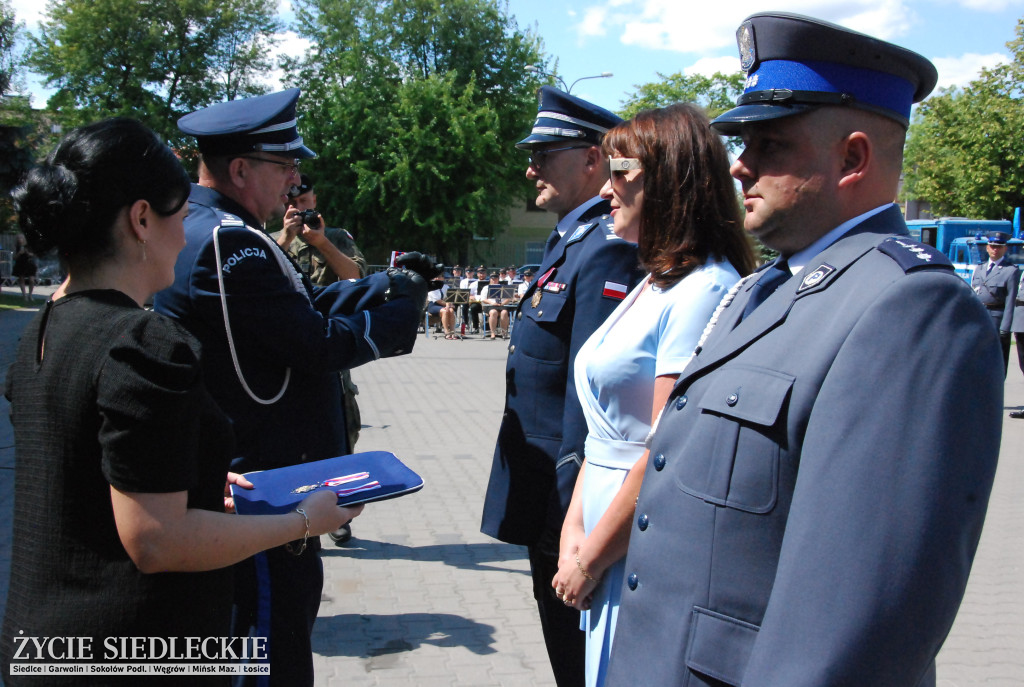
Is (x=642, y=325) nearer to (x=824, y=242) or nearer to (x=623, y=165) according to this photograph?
(x=623, y=165)

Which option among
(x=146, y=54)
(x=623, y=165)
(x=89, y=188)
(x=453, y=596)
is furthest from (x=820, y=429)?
(x=146, y=54)

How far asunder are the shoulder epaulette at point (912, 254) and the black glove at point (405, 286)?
1655mm

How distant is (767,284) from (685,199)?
26.5 inches

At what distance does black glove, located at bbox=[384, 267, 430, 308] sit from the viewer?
2.68 meters

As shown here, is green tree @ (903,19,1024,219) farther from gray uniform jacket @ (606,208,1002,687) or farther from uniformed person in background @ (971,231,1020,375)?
gray uniform jacket @ (606,208,1002,687)

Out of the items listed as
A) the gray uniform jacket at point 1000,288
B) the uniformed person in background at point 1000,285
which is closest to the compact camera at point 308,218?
the uniformed person in background at point 1000,285

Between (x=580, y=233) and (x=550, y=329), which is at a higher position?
(x=580, y=233)

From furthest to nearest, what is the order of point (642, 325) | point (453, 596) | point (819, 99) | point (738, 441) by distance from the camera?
point (453, 596) → point (642, 325) → point (819, 99) → point (738, 441)

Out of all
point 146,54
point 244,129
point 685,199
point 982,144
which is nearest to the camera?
point 685,199

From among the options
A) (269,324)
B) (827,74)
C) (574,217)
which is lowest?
(269,324)

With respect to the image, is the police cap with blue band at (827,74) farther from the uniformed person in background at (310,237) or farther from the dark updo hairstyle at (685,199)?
the uniformed person in background at (310,237)

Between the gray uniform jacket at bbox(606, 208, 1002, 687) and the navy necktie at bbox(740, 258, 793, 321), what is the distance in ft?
0.44

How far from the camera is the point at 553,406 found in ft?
8.64

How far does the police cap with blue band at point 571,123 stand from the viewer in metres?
3.03
